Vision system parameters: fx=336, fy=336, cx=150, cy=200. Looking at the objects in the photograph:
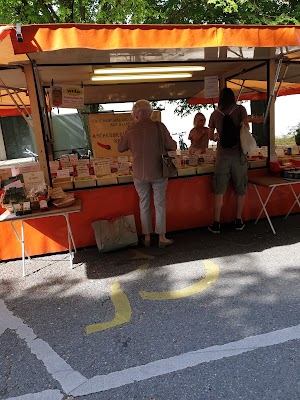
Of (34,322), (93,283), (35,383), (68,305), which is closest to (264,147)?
(93,283)

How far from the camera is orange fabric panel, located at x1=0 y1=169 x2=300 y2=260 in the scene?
13.5ft

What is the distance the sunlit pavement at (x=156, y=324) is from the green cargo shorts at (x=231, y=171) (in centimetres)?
76

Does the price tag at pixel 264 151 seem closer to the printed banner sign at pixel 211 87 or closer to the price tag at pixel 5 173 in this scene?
the printed banner sign at pixel 211 87

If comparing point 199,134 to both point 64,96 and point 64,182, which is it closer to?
point 64,96

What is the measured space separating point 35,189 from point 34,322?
1560 mm

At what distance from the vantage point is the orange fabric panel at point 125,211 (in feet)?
13.5

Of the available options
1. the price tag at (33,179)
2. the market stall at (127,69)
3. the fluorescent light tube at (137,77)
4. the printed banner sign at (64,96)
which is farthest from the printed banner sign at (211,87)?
the price tag at (33,179)

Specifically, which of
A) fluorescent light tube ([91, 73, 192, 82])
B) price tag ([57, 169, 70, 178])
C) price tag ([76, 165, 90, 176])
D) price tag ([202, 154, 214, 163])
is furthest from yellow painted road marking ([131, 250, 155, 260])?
fluorescent light tube ([91, 73, 192, 82])

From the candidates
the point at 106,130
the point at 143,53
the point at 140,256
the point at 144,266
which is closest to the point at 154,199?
the point at 140,256

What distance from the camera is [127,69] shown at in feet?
15.7

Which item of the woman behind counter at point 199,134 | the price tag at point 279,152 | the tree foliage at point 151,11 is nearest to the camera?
the price tag at point 279,152

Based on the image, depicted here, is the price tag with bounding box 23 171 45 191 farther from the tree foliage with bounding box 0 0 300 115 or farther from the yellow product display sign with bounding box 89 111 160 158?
the tree foliage with bounding box 0 0 300 115

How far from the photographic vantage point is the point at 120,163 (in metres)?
4.72

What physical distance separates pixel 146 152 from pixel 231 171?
4.02 ft
